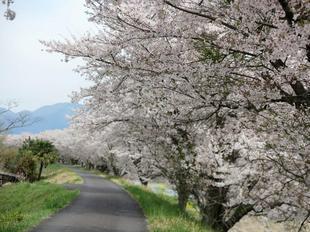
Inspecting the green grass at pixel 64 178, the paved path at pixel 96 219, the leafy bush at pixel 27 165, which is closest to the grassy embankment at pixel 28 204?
the paved path at pixel 96 219

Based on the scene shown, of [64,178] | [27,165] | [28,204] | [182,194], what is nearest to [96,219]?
[182,194]

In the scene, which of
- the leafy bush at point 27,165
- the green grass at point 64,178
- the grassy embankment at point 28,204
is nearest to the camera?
the grassy embankment at point 28,204

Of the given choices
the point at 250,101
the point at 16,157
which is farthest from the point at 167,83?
the point at 16,157

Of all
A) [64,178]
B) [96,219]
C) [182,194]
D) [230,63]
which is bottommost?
[96,219]

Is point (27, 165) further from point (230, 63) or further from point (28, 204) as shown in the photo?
point (230, 63)

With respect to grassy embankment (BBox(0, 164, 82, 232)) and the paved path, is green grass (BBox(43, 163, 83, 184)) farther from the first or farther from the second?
the paved path

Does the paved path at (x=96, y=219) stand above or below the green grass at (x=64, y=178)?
below

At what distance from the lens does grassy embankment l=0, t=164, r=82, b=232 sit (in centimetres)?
1333

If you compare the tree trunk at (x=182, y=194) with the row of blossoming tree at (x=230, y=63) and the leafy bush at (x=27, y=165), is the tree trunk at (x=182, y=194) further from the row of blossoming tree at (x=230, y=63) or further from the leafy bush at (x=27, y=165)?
the leafy bush at (x=27, y=165)

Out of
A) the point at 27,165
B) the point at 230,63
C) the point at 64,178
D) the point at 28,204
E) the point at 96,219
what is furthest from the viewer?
the point at 64,178

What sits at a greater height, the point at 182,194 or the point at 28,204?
the point at 182,194

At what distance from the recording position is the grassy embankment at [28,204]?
43.7 ft

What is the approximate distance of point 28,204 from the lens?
84.1ft

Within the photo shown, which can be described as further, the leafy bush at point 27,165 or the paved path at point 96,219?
the leafy bush at point 27,165
